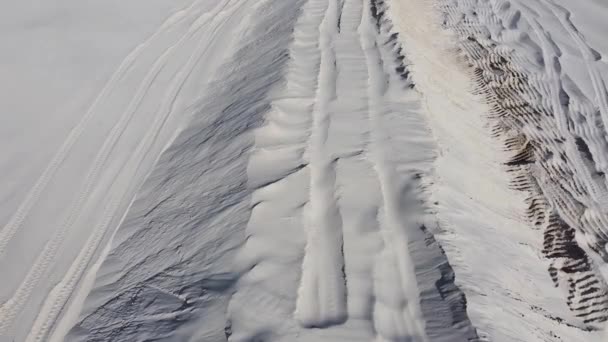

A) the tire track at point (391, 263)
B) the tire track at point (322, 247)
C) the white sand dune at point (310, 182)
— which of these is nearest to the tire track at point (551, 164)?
the white sand dune at point (310, 182)

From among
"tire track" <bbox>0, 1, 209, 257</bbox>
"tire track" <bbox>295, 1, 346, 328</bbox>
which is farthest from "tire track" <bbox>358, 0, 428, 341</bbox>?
"tire track" <bbox>0, 1, 209, 257</bbox>

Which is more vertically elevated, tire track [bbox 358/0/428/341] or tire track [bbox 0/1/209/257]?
tire track [bbox 358/0/428/341]

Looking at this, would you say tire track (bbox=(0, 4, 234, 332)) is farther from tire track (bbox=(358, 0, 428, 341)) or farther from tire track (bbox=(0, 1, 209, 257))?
tire track (bbox=(358, 0, 428, 341))

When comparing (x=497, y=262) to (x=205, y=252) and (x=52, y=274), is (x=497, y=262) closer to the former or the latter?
(x=205, y=252)

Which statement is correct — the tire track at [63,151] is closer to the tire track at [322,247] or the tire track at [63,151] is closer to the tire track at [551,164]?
the tire track at [322,247]

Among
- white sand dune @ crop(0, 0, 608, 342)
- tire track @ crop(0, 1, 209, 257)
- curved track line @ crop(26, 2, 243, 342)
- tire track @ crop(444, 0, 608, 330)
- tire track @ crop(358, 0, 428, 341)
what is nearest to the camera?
tire track @ crop(358, 0, 428, 341)

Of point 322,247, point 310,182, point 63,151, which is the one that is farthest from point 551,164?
point 63,151
